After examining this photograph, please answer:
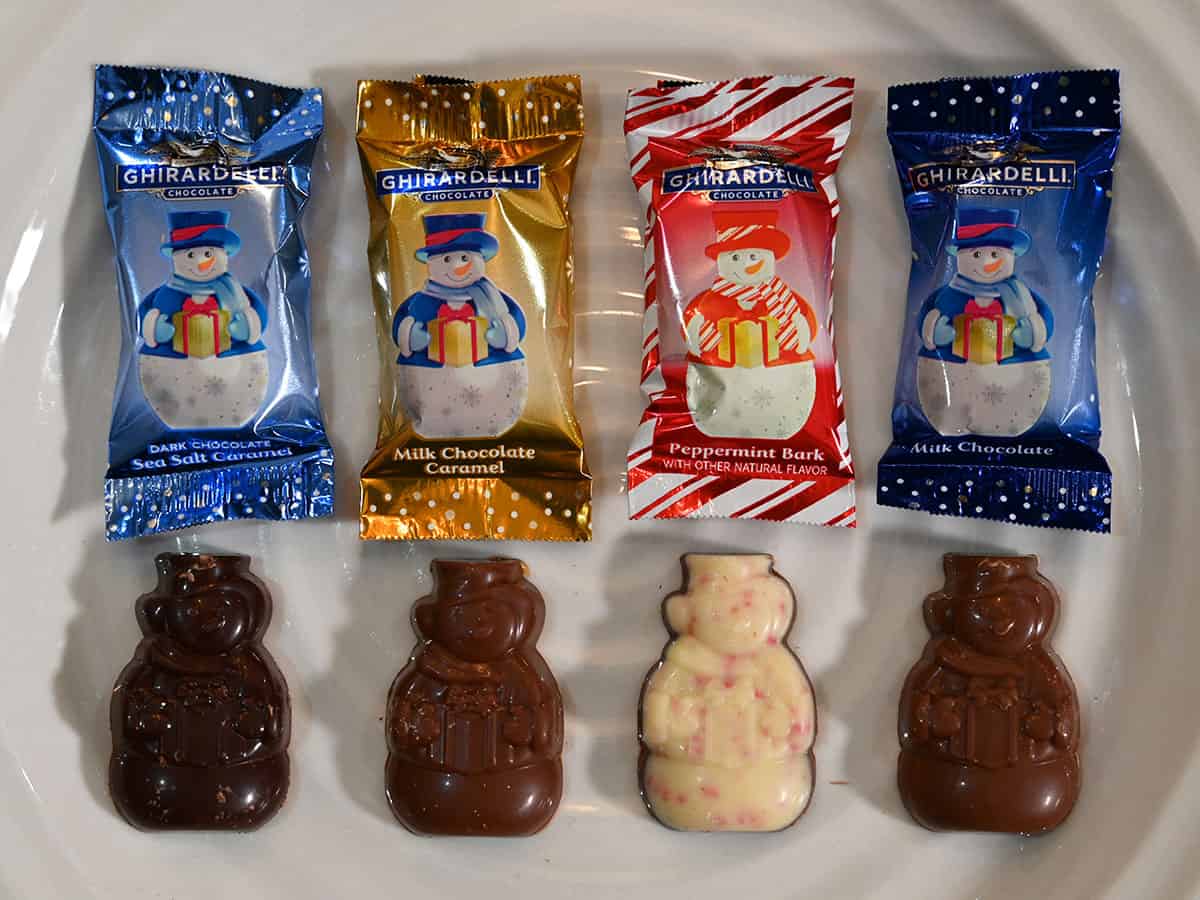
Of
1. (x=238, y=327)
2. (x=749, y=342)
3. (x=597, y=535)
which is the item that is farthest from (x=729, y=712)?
(x=238, y=327)

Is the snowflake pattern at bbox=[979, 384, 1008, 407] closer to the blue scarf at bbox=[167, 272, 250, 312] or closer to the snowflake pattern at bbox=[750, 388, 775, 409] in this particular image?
the snowflake pattern at bbox=[750, 388, 775, 409]

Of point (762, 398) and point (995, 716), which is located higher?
point (762, 398)

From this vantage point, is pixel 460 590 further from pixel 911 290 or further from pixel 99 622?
pixel 911 290

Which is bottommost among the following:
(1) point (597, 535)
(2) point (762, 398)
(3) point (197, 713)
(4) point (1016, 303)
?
(3) point (197, 713)

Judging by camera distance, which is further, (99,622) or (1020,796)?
(99,622)

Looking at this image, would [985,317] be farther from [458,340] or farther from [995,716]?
[458,340]

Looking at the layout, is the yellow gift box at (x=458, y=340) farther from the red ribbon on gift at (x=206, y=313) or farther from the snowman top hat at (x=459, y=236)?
the red ribbon on gift at (x=206, y=313)

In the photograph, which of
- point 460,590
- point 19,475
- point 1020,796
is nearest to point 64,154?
point 19,475
